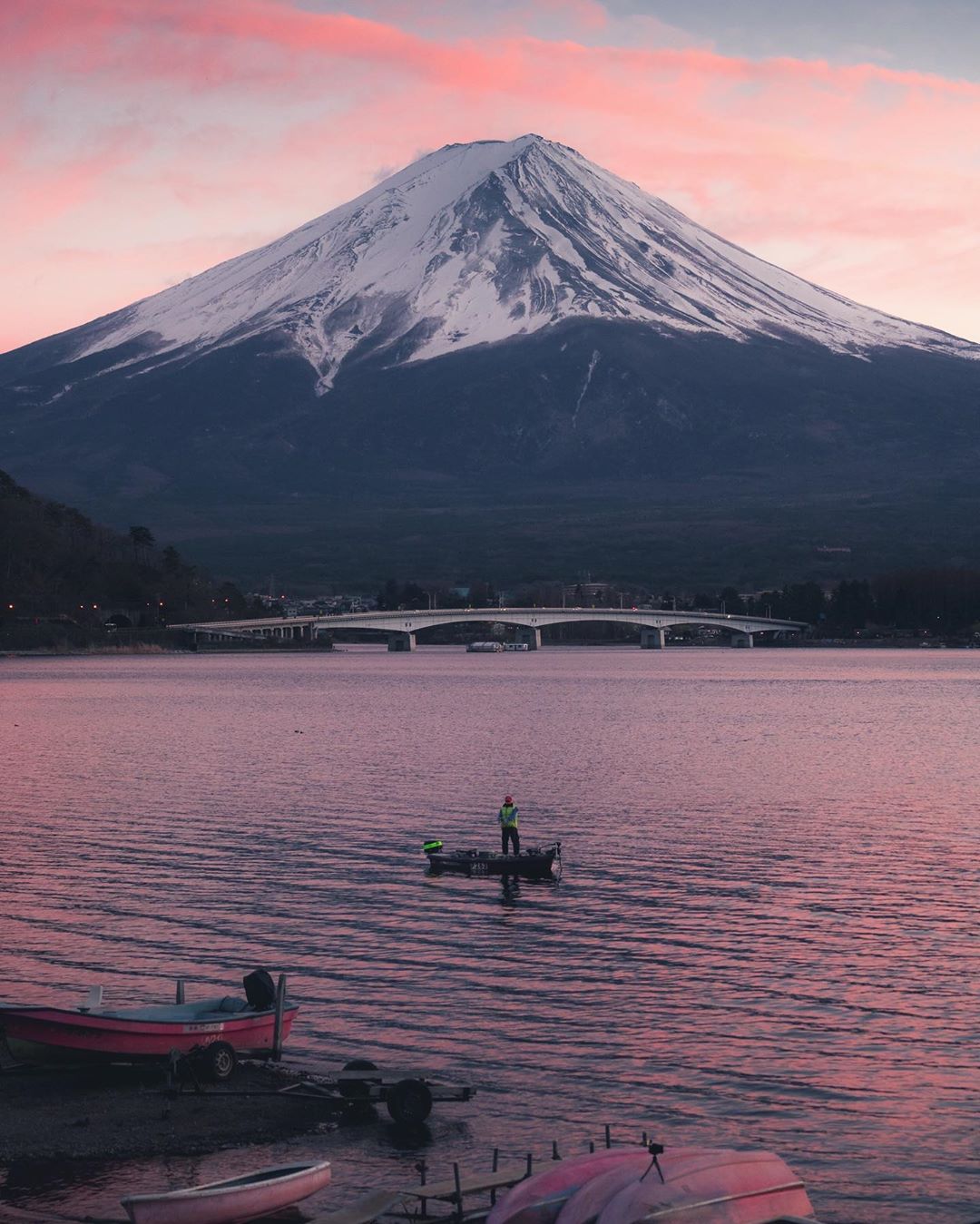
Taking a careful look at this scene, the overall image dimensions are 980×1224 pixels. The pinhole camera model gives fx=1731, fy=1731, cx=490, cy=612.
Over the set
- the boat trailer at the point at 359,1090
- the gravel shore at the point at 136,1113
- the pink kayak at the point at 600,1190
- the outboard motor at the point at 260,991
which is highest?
the outboard motor at the point at 260,991

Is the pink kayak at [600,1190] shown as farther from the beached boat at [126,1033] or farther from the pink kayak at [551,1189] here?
the beached boat at [126,1033]

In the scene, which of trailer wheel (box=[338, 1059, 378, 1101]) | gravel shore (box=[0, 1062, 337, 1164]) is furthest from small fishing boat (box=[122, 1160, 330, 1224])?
trailer wheel (box=[338, 1059, 378, 1101])

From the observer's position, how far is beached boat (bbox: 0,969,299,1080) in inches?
923

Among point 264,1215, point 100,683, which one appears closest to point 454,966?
point 264,1215

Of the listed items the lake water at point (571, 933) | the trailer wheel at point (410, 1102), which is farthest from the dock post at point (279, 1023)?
the trailer wheel at point (410, 1102)

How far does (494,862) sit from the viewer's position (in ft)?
134

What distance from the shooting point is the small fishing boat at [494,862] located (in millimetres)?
40625

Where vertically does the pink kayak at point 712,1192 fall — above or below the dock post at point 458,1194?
above

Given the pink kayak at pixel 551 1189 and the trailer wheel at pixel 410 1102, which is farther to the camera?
the trailer wheel at pixel 410 1102

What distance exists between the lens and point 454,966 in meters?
31.0

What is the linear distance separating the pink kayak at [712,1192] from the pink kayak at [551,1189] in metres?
0.45

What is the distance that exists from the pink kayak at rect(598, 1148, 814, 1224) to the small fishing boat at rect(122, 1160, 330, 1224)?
140 inches

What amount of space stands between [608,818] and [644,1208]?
3636cm

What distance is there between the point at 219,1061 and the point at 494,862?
17.7 meters
